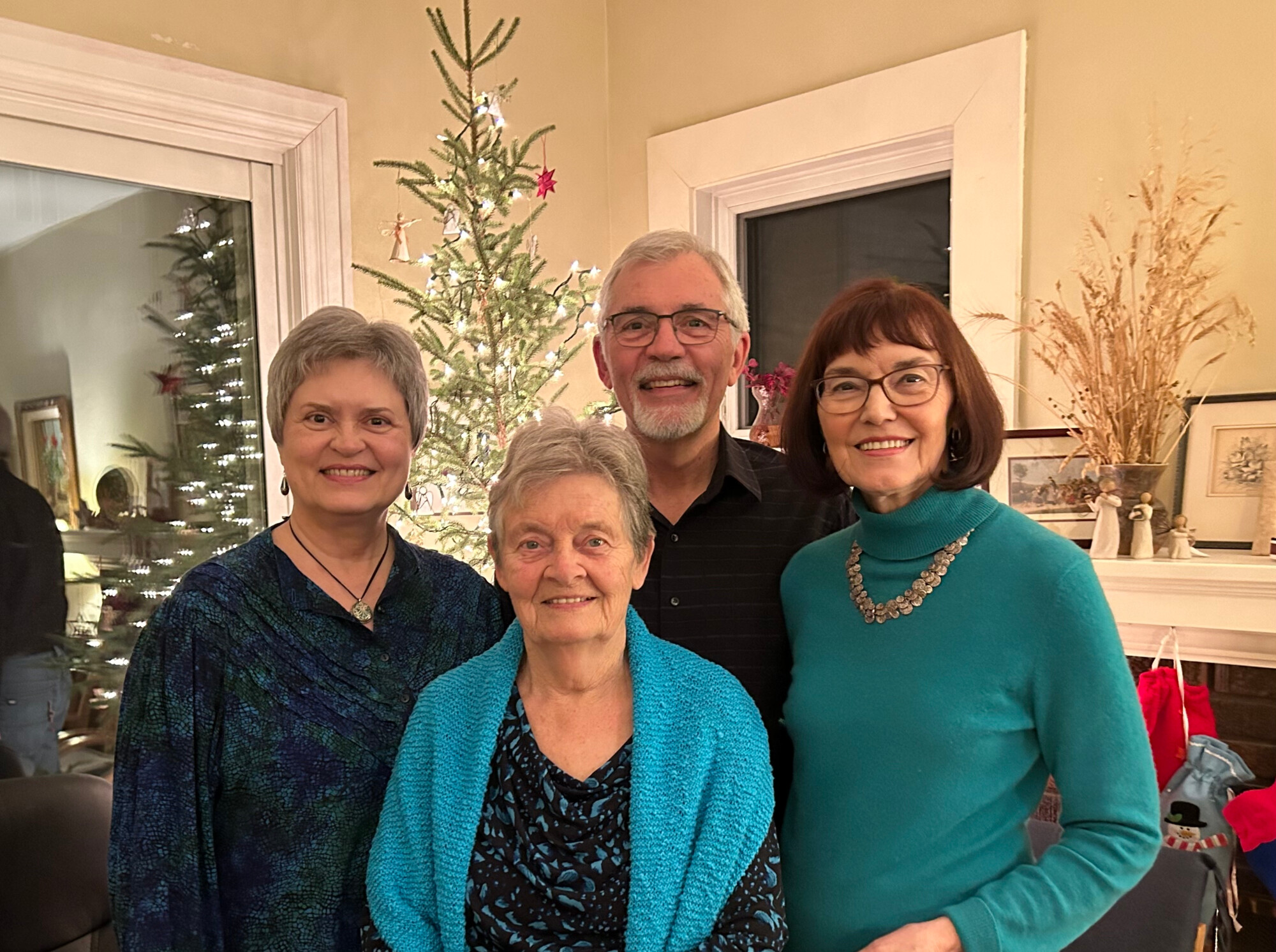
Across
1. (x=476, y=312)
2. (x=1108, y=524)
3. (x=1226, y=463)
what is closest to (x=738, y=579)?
(x=1108, y=524)

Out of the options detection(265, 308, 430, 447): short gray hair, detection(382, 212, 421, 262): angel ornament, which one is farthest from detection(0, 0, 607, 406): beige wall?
detection(265, 308, 430, 447): short gray hair

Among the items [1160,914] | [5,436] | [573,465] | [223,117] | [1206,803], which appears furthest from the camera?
[223,117]

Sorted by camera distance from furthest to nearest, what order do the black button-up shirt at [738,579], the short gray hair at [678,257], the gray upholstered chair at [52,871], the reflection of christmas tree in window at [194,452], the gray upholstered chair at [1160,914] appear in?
1. the reflection of christmas tree in window at [194,452]
2. the gray upholstered chair at [52,871]
3. the gray upholstered chair at [1160,914]
4. the short gray hair at [678,257]
5. the black button-up shirt at [738,579]

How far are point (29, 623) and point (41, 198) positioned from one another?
1.26m

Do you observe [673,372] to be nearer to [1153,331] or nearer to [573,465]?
[573,465]

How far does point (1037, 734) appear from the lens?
132 cm

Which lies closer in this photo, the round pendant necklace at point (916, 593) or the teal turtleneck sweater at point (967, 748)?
the teal turtleneck sweater at point (967, 748)

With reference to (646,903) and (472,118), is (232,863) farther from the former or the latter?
(472,118)

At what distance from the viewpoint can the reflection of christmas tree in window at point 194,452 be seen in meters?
3.11

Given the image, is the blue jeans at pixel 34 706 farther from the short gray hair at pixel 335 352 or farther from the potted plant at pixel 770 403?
the potted plant at pixel 770 403

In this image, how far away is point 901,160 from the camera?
3.63 meters

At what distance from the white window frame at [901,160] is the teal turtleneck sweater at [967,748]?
195cm

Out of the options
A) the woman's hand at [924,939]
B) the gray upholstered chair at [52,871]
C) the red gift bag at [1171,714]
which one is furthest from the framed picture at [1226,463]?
the gray upholstered chair at [52,871]

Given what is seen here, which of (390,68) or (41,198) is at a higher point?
(390,68)
